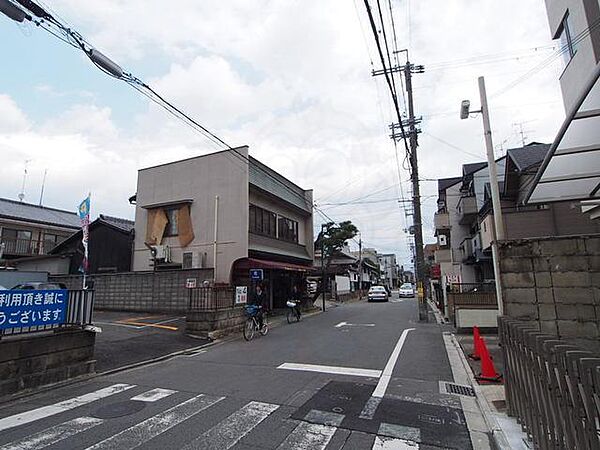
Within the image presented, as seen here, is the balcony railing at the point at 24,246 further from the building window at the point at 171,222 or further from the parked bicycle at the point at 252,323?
the parked bicycle at the point at 252,323

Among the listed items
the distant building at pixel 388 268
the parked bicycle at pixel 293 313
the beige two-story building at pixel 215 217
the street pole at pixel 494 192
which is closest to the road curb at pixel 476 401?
the street pole at pixel 494 192

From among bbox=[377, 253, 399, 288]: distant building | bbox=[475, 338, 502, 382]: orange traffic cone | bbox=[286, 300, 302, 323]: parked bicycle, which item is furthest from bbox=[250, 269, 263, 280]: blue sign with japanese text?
bbox=[377, 253, 399, 288]: distant building

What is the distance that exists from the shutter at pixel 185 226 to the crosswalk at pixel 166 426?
1300 cm

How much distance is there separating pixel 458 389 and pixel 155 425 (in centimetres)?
526

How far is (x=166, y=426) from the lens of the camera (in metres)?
4.82

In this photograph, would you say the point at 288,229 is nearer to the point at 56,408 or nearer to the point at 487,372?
the point at 487,372

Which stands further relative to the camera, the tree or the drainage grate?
the tree

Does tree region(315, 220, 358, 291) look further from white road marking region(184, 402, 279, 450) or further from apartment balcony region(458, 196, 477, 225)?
white road marking region(184, 402, 279, 450)

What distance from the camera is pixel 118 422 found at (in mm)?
4988

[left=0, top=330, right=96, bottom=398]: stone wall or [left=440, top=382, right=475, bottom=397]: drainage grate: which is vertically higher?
[left=0, top=330, right=96, bottom=398]: stone wall

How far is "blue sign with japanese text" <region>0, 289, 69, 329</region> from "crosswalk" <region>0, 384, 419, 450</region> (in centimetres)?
180

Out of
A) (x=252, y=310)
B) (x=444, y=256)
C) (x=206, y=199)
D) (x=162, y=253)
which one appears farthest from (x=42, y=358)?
(x=444, y=256)

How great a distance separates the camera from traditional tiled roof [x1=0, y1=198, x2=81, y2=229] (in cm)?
2669

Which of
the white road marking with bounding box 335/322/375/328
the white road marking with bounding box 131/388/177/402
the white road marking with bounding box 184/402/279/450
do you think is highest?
the white road marking with bounding box 184/402/279/450
